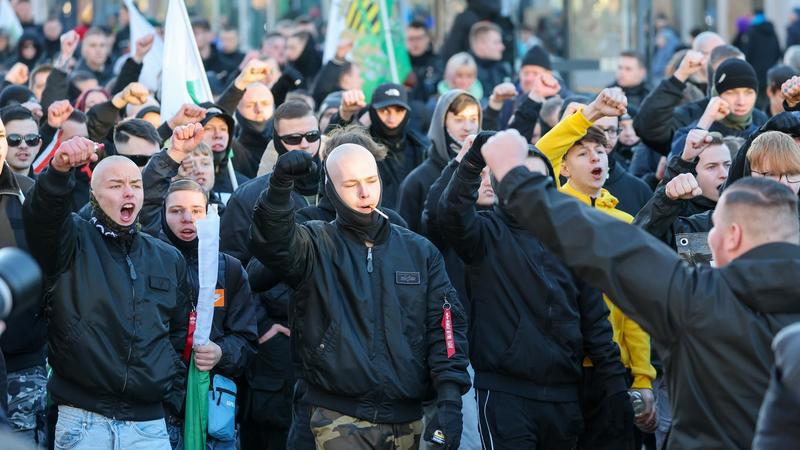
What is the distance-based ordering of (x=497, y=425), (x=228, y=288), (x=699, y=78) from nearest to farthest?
1. (x=497, y=425)
2. (x=228, y=288)
3. (x=699, y=78)

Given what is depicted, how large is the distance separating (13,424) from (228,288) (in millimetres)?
1333

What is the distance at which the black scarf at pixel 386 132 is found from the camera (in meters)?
10.8

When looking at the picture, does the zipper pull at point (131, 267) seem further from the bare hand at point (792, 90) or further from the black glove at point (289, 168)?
the bare hand at point (792, 90)

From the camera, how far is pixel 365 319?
684 centimetres

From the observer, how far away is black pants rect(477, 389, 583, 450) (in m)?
7.30

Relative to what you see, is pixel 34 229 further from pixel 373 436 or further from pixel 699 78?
pixel 699 78

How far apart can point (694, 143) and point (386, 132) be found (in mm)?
3303

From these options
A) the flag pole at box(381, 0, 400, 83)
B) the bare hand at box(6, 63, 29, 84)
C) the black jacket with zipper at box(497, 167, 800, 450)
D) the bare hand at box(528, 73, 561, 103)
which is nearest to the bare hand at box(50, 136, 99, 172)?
the black jacket with zipper at box(497, 167, 800, 450)

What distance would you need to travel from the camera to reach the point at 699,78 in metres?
13.2

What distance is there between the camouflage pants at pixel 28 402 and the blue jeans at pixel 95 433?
0.75 metres

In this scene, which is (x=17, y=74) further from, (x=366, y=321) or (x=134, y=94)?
(x=366, y=321)

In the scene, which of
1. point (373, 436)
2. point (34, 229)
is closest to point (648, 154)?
point (373, 436)

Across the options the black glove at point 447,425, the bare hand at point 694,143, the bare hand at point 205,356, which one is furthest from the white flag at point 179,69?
the black glove at point 447,425

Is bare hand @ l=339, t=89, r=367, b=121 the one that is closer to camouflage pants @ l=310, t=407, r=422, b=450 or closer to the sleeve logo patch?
the sleeve logo patch
